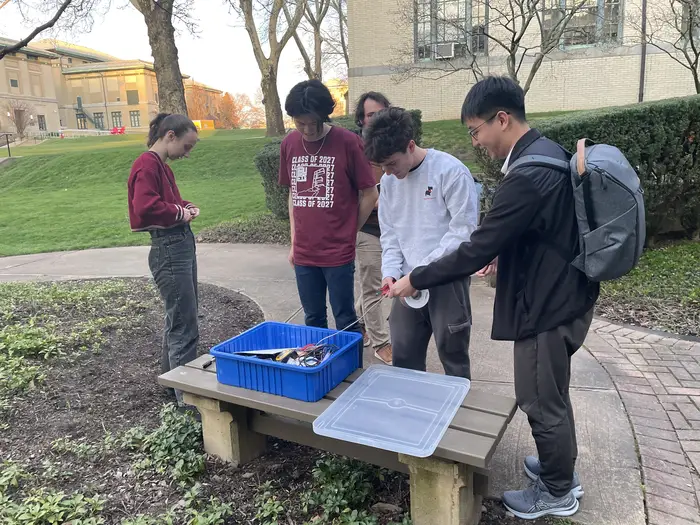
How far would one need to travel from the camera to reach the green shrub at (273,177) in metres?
8.16

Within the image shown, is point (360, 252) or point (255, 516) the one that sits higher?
point (360, 252)

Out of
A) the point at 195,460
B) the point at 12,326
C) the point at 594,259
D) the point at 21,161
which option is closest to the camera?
the point at 594,259

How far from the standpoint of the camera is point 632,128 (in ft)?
19.3

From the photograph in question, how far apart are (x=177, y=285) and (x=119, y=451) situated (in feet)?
3.20

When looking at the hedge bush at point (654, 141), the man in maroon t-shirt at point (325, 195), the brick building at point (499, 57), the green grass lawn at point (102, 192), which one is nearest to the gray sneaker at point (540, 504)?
the man in maroon t-shirt at point (325, 195)

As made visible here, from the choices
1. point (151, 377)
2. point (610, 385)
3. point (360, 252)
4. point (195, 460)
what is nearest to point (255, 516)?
point (195, 460)

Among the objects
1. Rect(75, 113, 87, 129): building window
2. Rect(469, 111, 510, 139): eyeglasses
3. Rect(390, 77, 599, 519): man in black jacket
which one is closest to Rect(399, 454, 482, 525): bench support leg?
Rect(390, 77, 599, 519): man in black jacket

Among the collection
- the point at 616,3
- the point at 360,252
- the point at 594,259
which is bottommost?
the point at 360,252

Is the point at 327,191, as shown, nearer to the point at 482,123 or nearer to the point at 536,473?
the point at 482,123

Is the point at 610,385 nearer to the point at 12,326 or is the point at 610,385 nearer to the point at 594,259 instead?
the point at 594,259

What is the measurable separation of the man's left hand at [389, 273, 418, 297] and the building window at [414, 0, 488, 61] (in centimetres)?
1531

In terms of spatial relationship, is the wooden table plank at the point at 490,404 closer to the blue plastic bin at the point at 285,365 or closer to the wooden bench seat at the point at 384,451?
the wooden bench seat at the point at 384,451

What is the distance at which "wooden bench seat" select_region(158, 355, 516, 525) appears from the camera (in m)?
2.08

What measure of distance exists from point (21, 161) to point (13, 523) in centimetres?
2293
